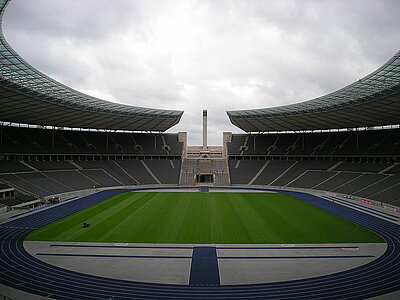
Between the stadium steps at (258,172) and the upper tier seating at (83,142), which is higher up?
the upper tier seating at (83,142)

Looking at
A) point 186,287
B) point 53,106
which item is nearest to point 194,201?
point 53,106

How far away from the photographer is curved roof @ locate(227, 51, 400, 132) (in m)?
30.3

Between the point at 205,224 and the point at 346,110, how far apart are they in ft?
87.7

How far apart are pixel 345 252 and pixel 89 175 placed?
44084 millimetres

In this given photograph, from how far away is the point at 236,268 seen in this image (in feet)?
54.0

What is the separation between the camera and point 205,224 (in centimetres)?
2645

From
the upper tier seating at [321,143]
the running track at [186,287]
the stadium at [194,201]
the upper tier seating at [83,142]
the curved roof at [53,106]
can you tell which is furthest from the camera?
the upper tier seating at [321,143]

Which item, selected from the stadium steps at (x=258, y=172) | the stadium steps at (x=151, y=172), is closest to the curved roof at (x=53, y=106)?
the stadium steps at (x=151, y=172)

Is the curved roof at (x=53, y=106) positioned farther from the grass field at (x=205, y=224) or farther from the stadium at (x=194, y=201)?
the grass field at (x=205, y=224)

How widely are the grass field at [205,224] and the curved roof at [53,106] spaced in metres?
13.7

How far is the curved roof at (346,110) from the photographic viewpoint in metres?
30.3

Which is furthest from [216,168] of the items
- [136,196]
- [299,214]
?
[299,214]

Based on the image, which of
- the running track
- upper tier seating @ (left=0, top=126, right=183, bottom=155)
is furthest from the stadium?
upper tier seating @ (left=0, top=126, right=183, bottom=155)

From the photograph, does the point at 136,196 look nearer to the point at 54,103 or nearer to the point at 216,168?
the point at 54,103
